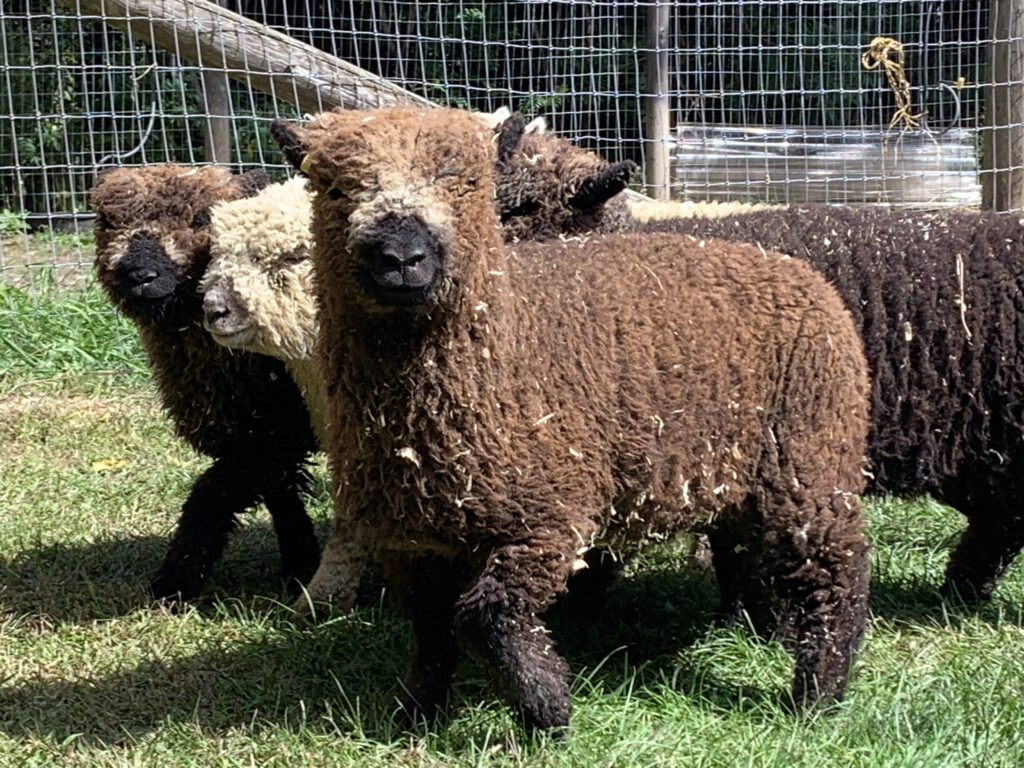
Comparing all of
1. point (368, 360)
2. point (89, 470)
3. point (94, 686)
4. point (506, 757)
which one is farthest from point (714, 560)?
point (89, 470)

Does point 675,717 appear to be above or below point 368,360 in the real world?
below

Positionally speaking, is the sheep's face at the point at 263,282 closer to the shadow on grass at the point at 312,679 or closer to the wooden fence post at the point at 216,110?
the shadow on grass at the point at 312,679

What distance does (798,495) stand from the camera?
404 centimetres

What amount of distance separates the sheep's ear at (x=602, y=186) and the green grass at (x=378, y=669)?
1.53m

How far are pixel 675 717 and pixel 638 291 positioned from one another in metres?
1.28

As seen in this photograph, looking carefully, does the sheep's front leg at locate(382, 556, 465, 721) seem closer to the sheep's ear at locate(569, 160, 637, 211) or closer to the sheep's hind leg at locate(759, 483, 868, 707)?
the sheep's hind leg at locate(759, 483, 868, 707)

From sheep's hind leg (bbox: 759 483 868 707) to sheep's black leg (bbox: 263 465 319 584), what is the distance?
2.18 meters

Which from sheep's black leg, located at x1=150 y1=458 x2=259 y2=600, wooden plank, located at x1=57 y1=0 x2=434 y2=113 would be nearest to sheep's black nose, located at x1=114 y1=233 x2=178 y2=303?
sheep's black leg, located at x1=150 y1=458 x2=259 y2=600

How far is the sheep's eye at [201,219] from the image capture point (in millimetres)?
5336

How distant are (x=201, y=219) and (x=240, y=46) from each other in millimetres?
2887

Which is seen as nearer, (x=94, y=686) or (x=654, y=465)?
(x=654, y=465)

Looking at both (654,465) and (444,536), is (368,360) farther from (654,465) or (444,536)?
(654,465)

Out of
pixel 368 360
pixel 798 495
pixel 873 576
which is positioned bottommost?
A: pixel 873 576

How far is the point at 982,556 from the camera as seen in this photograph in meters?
5.14
